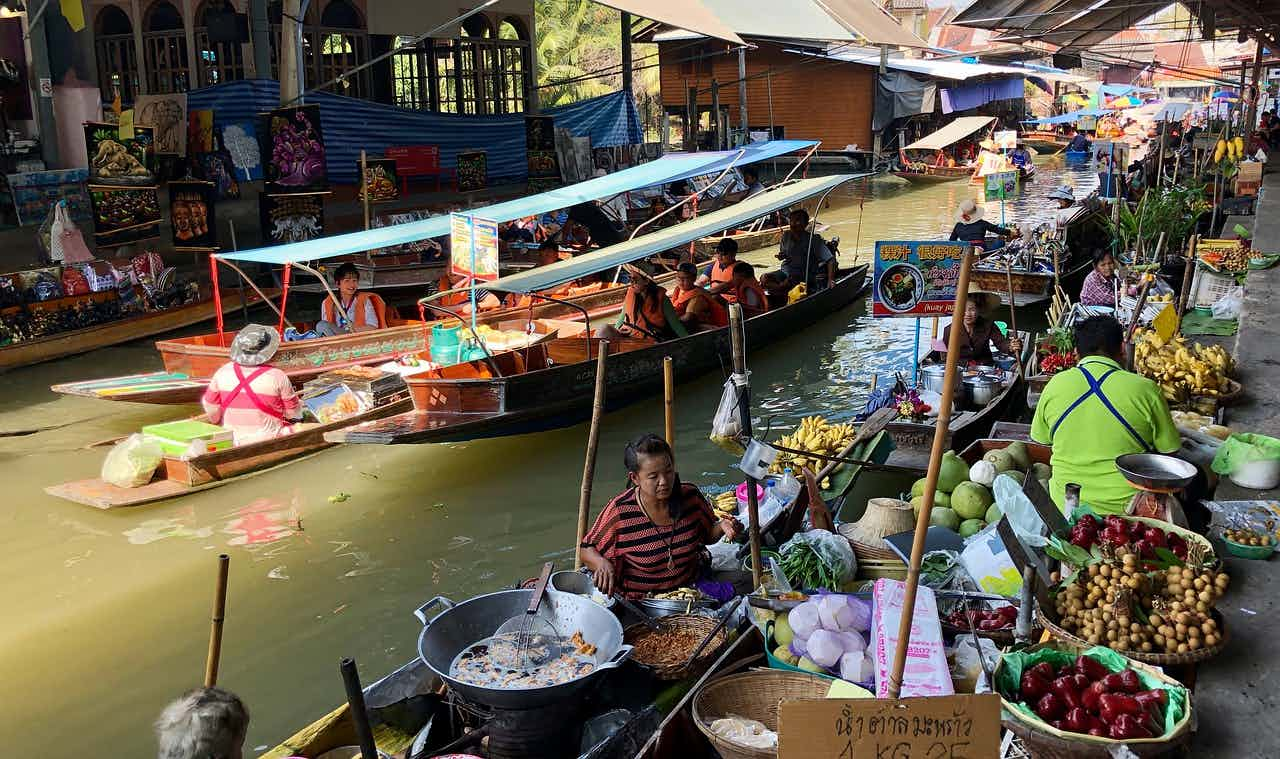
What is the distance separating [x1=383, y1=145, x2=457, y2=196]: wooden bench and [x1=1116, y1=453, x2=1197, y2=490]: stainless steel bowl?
13321 millimetres

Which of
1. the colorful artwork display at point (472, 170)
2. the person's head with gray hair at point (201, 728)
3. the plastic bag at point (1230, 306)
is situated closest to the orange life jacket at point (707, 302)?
the plastic bag at point (1230, 306)

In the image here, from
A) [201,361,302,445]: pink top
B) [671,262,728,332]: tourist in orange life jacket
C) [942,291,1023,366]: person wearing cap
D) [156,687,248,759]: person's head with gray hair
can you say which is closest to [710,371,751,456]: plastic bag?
[156,687,248,759]: person's head with gray hair

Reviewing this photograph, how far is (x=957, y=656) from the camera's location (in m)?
3.41

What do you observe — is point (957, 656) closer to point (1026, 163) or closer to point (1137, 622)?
point (1137, 622)

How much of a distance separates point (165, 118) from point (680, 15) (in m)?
7.50

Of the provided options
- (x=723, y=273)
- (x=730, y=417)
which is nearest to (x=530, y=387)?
(x=730, y=417)

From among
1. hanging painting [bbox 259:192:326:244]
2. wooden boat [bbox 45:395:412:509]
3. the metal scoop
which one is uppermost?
hanging painting [bbox 259:192:326:244]

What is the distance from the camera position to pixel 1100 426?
12.9ft

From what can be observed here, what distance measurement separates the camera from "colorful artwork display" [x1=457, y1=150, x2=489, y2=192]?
659 inches

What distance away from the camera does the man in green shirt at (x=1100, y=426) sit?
389cm

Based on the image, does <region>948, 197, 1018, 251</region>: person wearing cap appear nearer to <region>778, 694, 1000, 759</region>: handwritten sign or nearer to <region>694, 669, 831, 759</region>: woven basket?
<region>694, 669, 831, 759</region>: woven basket

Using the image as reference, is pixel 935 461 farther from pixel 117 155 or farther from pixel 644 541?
pixel 117 155

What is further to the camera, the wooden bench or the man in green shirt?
the wooden bench

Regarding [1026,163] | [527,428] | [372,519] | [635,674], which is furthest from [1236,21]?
[635,674]
